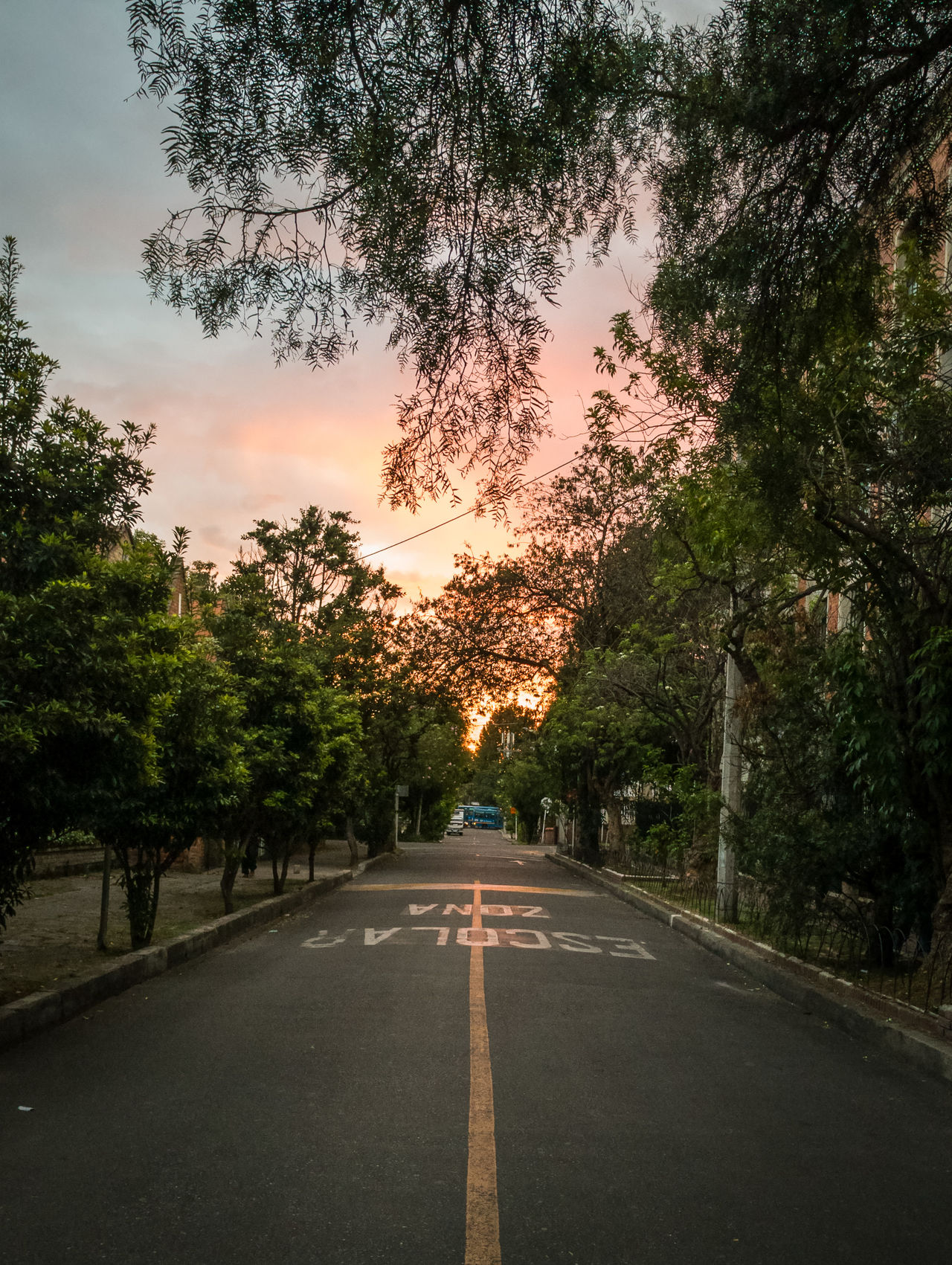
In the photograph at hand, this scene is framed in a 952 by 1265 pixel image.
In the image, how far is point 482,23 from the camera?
6.73 meters

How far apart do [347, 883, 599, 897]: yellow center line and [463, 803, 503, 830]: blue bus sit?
117 metres

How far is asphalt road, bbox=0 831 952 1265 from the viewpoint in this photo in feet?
13.9

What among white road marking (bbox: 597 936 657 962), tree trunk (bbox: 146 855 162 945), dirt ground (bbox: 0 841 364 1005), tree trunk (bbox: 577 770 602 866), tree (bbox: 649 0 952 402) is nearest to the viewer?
tree (bbox: 649 0 952 402)

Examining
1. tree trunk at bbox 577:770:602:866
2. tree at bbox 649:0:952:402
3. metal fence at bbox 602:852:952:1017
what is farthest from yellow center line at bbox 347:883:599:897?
tree at bbox 649:0:952:402

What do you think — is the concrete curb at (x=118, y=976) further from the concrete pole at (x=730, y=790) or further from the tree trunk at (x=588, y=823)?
the tree trunk at (x=588, y=823)

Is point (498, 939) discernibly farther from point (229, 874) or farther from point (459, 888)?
point (459, 888)

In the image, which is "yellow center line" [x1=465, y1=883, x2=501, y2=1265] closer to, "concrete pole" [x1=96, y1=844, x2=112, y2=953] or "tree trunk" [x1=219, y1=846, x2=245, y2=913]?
"concrete pole" [x1=96, y1=844, x2=112, y2=953]

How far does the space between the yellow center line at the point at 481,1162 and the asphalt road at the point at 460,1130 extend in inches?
0.8

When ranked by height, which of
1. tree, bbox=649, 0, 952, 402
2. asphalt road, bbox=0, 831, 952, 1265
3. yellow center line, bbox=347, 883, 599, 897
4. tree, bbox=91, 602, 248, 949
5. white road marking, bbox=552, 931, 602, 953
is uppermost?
tree, bbox=649, 0, 952, 402

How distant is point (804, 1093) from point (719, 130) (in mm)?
6637

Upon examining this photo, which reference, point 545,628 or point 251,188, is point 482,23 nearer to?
point 251,188

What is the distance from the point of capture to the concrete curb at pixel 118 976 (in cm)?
773

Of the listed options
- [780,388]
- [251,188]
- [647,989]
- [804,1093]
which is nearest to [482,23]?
A: [251,188]

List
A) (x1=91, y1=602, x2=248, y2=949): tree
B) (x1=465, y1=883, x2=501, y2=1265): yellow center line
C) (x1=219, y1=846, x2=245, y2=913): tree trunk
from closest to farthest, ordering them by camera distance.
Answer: (x1=465, y1=883, x2=501, y2=1265): yellow center line
(x1=91, y1=602, x2=248, y2=949): tree
(x1=219, y1=846, x2=245, y2=913): tree trunk
